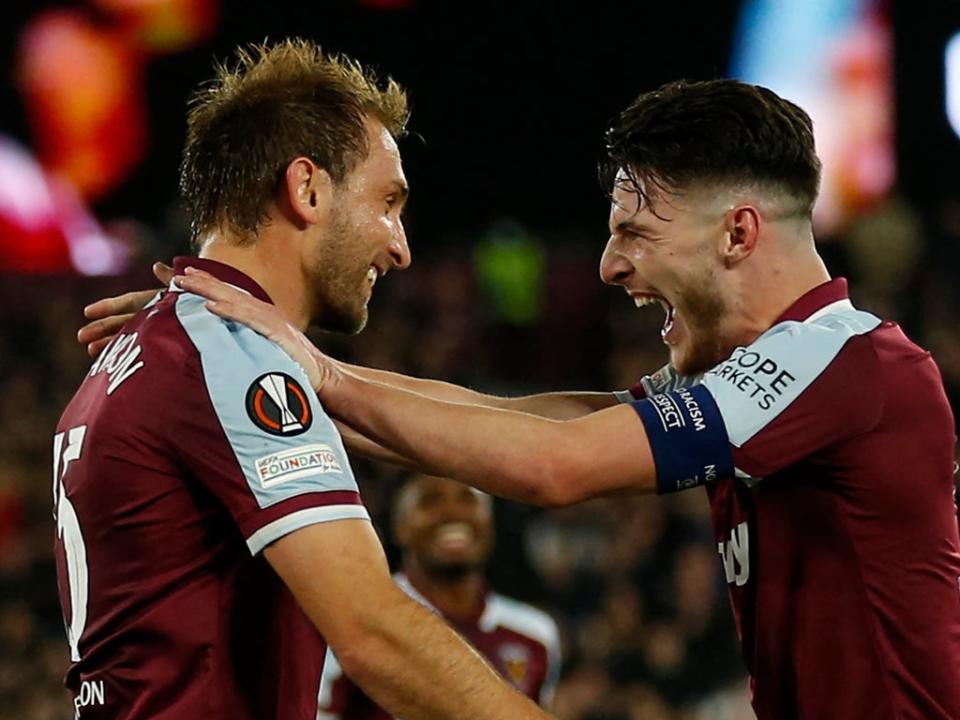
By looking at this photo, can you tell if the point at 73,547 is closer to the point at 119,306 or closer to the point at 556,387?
the point at 119,306

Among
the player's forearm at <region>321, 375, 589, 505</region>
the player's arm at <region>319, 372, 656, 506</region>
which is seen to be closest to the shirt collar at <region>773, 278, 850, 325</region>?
the player's arm at <region>319, 372, 656, 506</region>

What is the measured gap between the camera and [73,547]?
9.86 feet

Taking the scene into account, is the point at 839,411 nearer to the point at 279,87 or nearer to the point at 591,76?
the point at 279,87

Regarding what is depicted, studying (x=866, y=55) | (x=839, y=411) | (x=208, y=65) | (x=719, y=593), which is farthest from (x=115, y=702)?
(x=208, y=65)

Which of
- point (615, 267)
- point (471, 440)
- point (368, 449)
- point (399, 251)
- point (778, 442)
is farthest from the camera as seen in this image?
point (368, 449)

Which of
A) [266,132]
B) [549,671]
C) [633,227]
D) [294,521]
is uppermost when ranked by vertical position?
[266,132]

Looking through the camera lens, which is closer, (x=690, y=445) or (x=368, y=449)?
(x=690, y=445)

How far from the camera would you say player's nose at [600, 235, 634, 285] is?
356cm

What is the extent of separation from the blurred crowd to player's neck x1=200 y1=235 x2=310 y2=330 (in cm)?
534

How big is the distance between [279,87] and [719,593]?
605 cm

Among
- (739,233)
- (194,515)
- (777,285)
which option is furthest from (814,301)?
(194,515)

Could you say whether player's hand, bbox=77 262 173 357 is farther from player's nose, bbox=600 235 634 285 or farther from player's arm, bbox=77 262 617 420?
player's nose, bbox=600 235 634 285

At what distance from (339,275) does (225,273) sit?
0.28m

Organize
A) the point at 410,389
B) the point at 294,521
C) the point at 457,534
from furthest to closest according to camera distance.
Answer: the point at 457,534, the point at 410,389, the point at 294,521
